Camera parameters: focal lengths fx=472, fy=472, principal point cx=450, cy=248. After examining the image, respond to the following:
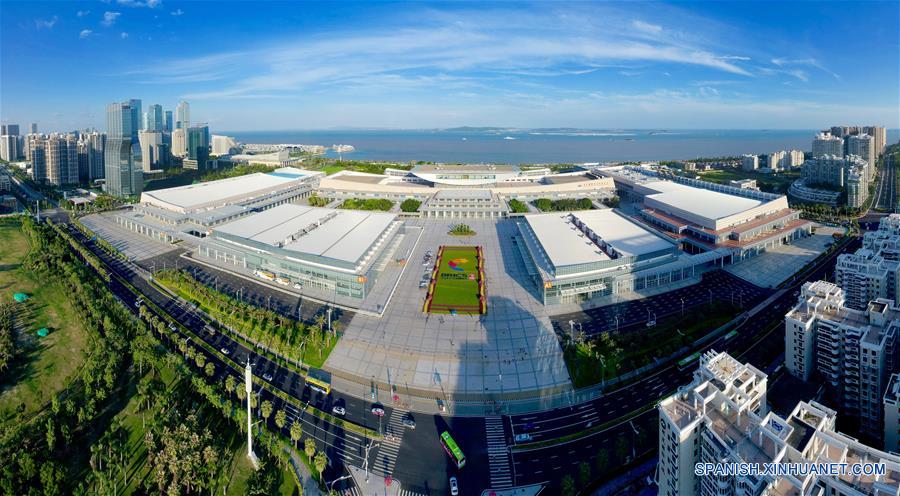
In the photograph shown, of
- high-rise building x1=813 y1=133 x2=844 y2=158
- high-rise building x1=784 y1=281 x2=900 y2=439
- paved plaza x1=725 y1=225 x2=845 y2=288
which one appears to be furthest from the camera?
high-rise building x1=813 y1=133 x2=844 y2=158

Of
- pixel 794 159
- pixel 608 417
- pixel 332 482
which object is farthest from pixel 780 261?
pixel 794 159

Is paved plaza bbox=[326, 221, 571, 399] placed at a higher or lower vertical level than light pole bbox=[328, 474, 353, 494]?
higher

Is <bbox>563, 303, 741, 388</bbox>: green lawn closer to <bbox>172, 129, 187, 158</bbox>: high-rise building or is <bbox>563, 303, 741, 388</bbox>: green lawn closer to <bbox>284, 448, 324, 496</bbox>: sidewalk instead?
<bbox>284, 448, 324, 496</bbox>: sidewalk

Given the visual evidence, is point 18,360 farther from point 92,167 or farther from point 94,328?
point 92,167

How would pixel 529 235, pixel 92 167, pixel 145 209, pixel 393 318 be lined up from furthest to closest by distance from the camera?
pixel 92 167, pixel 145 209, pixel 529 235, pixel 393 318

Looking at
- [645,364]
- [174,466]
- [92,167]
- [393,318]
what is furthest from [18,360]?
[92,167]

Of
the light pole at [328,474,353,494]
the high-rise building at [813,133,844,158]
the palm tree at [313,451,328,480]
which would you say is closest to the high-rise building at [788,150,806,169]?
the high-rise building at [813,133,844,158]

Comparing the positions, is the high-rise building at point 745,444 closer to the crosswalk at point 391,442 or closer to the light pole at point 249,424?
the crosswalk at point 391,442

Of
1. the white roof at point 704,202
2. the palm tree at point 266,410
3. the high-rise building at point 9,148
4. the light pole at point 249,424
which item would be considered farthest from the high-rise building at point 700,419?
the high-rise building at point 9,148
